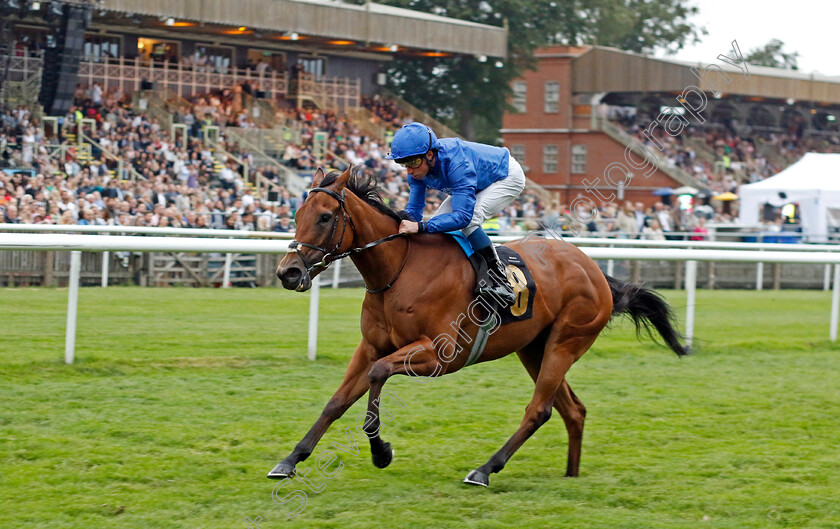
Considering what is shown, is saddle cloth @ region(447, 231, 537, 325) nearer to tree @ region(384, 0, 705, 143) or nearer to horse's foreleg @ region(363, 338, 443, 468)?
horse's foreleg @ region(363, 338, 443, 468)

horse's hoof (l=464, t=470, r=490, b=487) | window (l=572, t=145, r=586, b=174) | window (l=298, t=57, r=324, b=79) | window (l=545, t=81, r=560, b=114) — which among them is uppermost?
window (l=545, t=81, r=560, b=114)

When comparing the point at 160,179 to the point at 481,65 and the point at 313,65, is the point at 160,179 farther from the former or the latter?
the point at 481,65

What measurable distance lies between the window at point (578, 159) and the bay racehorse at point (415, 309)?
98.8ft

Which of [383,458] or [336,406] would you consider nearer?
[336,406]

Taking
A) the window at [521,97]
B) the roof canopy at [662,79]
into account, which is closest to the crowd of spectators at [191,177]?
the roof canopy at [662,79]

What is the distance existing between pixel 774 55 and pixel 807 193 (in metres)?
55.1

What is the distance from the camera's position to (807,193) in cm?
2112

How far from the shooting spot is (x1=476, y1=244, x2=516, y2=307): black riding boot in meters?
4.60

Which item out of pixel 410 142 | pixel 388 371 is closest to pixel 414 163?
pixel 410 142

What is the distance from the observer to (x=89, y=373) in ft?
21.4

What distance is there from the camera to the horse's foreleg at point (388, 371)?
417 cm

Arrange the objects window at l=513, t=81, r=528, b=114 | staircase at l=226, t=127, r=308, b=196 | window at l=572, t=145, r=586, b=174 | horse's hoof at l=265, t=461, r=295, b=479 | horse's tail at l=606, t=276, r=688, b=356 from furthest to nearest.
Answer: window at l=513, t=81, r=528, b=114 < window at l=572, t=145, r=586, b=174 < staircase at l=226, t=127, r=308, b=196 < horse's tail at l=606, t=276, r=688, b=356 < horse's hoof at l=265, t=461, r=295, b=479

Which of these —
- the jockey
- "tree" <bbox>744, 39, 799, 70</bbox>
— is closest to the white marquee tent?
the jockey

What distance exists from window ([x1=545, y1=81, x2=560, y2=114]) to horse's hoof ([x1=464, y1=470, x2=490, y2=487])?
3185 centimetres
